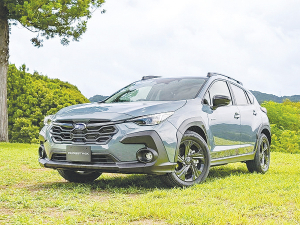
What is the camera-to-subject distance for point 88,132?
5.94 meters

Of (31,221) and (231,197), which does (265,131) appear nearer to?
(231,197)

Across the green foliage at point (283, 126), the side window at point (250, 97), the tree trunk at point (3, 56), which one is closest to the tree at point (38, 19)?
the tree trunk at point (3, 56)

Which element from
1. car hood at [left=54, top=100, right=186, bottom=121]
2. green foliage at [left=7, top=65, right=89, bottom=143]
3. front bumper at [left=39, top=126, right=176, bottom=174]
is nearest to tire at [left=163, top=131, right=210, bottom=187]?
front bumper at [left=39, top=126, right=176, bottom=174]

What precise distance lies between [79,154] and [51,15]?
45.8ft

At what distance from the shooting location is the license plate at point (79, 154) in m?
5.89

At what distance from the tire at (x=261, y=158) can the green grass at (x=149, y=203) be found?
55.7 inches

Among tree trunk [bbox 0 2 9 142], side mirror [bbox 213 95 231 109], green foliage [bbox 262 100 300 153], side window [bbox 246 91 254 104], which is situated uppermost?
tree trunk [bbox 0 2 9 142]

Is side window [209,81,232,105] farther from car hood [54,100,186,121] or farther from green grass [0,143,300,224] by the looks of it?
green grass [0,143,300,224]

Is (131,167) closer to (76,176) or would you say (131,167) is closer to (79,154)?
(79,154)

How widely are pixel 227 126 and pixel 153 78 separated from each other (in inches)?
64.4

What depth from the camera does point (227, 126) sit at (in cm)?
751

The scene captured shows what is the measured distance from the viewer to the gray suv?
5.80m

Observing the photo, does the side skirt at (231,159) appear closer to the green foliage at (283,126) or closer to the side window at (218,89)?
the side window at (218,89)

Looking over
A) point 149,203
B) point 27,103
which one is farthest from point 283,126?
point 149,203
